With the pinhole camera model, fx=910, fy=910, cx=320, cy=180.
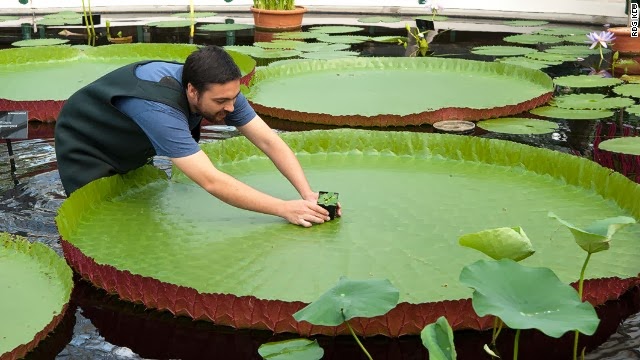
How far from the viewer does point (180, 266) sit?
272cm

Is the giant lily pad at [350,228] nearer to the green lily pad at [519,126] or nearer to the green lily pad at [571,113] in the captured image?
the green lily pad at [519,126]

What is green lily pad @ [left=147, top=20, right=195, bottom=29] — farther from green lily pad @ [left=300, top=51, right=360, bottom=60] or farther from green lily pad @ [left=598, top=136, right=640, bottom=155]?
green lily pad @ [left=598, top=136, right=640, bottom=155]

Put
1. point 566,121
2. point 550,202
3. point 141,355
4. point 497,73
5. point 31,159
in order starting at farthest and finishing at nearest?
point 497,73
point 566,121
point 31,159
point 550,202
point 141,355

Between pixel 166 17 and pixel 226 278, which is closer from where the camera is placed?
pixel 226 278

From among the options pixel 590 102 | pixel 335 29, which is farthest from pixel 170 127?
pixel 335 29

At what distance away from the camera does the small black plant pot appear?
3.02 metres

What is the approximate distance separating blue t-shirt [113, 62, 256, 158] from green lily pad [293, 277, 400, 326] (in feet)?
3.41

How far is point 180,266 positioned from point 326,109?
235 cm

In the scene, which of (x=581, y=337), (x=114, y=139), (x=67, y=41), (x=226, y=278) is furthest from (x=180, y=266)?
(x=67, y=41)

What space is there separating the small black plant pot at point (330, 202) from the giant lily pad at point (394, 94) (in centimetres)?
153

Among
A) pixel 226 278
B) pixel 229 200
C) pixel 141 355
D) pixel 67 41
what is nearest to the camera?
pixel 141 355

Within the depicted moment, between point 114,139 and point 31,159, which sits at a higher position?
point 114,139

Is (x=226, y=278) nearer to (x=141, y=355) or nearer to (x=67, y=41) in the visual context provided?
(x=141, y=355)

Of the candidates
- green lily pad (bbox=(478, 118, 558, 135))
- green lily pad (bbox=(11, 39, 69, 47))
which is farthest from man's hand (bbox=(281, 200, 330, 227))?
green lily pad (bbox=(11, 39, 69, 47))
